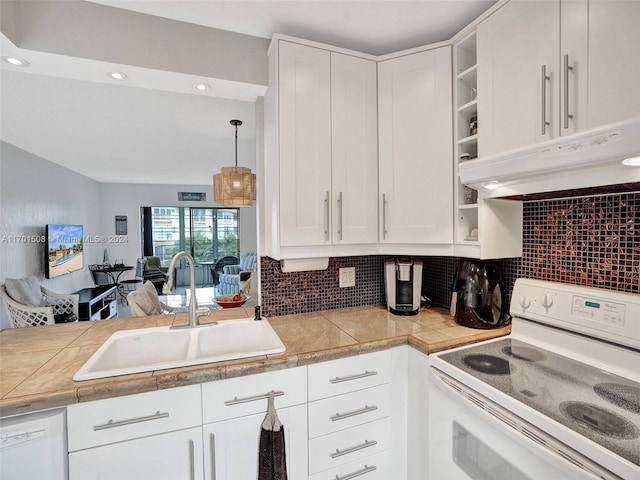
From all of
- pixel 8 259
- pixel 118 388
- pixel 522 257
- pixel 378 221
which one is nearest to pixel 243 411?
pixel 118 388

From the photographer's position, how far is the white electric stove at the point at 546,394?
2.72ft

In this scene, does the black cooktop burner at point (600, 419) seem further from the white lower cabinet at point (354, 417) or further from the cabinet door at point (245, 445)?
the cabinet door at point (245, 445)

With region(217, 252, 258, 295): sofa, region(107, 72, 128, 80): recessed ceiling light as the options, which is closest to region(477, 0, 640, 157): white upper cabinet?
region(107, 72, 128, 80): recessed ceiling light

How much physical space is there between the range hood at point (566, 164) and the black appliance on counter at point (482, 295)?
429 millimetres

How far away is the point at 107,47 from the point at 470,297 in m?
2.10

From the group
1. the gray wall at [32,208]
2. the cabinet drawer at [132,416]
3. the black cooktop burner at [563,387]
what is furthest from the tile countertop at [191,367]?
the gray wall at [32,208]

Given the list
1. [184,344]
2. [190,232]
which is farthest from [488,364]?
[190,232]

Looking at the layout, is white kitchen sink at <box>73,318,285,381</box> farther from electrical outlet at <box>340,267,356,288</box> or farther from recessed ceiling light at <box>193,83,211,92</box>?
recessed ceiling light at <box>193,83,211,92</box>

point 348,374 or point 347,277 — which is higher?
point 347,277

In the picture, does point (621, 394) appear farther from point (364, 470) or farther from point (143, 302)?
point (143, 302)

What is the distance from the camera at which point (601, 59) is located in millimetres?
1004

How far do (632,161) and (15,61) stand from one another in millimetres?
2440

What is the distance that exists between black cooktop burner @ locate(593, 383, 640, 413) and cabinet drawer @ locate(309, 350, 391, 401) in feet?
2.43

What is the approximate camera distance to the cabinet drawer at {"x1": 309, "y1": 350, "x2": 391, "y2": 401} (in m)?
1.33
